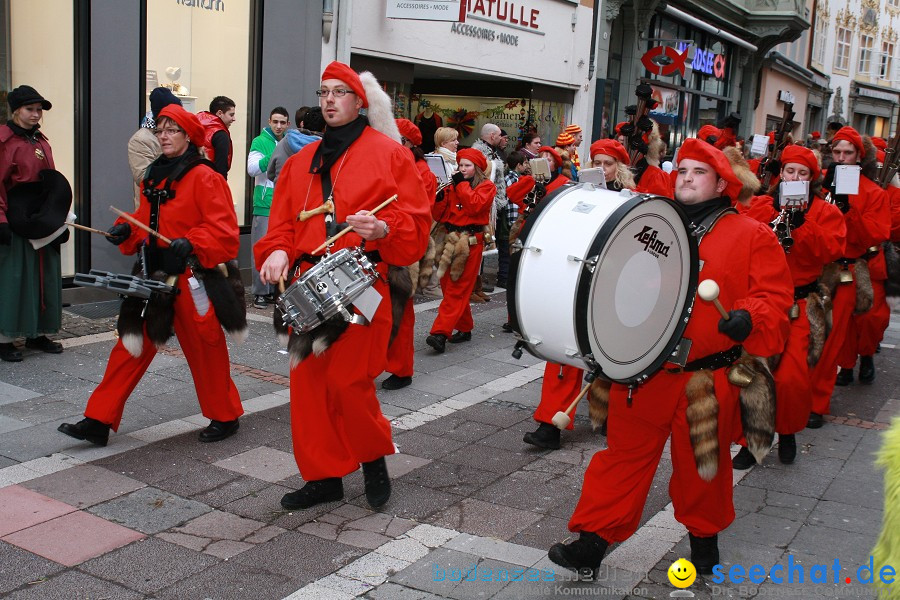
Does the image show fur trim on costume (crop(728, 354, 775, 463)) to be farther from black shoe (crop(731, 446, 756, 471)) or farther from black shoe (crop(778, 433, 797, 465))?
black shoe (crop(778, 433, 797, 465))

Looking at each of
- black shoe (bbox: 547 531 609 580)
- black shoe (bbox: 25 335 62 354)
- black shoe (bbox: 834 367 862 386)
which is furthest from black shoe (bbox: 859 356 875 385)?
black shoe (bbox: 25 335 62 354)

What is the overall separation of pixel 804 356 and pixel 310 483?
3.19 m

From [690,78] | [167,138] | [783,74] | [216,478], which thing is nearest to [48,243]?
[167,138]

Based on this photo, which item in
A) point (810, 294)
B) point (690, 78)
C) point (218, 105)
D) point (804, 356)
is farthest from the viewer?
point (690, 78)

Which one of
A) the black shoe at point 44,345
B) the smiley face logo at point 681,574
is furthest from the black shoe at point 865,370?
the black shoe at point 44,345

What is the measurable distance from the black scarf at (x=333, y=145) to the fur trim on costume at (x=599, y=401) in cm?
165

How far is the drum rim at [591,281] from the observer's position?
3434mm

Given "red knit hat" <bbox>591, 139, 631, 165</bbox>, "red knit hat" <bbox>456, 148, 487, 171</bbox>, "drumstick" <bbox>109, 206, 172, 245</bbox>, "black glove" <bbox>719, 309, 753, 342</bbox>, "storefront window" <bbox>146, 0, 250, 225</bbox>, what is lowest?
"black glove" <bbox>719, 309, 753, 342</bbox>

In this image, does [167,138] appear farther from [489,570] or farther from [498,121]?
[498,121]

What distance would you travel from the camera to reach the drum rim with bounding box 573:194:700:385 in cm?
343

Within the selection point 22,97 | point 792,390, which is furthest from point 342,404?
point 22,97

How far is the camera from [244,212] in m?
11.1

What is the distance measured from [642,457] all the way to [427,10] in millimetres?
9205

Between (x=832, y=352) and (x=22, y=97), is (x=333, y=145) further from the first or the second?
(x=832, y=352)
